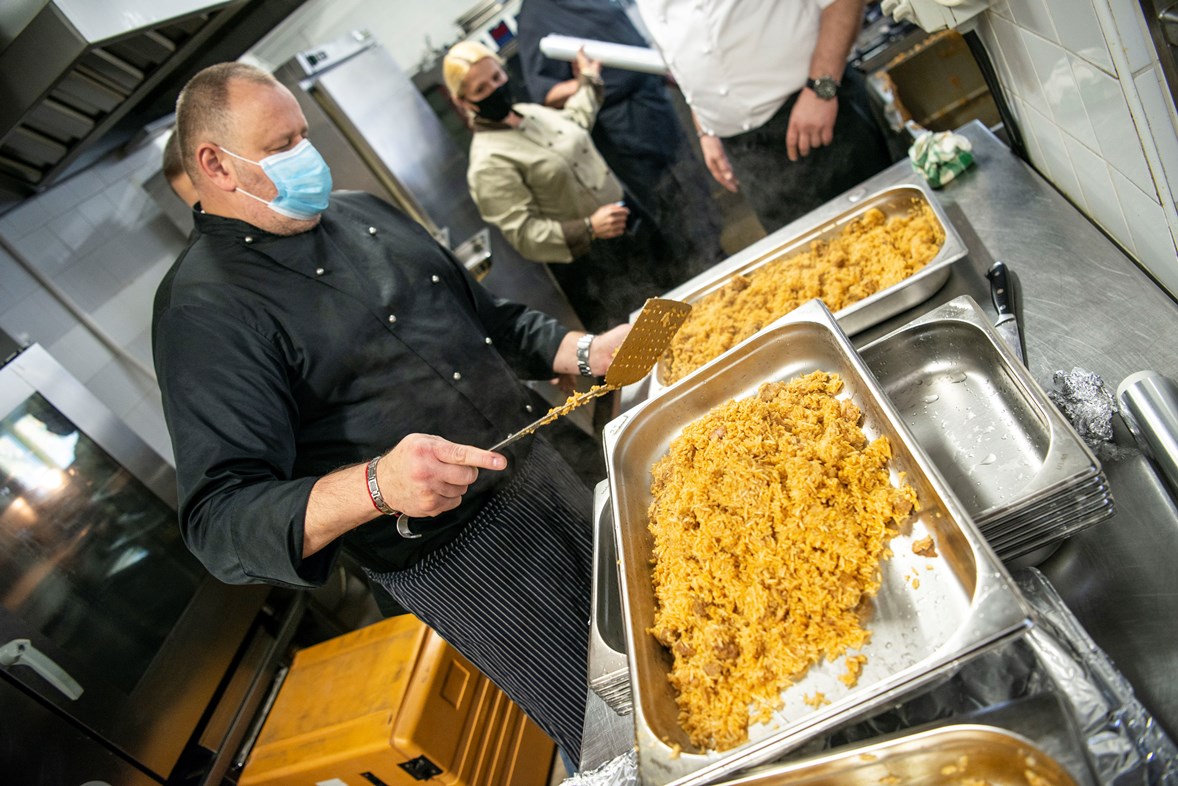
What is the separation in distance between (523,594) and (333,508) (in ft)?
2.34

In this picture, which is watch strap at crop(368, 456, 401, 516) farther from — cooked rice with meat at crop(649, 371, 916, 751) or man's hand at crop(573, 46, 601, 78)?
man's hand at crop(573, 46, 601, 78)

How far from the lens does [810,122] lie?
2.56 metres

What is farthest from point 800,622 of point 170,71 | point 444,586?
point 170,71

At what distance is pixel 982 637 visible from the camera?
916 mm

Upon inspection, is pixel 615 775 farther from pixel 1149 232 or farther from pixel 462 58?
pixel 462 58

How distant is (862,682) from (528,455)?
1.27 meters

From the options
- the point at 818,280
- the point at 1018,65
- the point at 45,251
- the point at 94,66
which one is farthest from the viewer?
the point at 45,251

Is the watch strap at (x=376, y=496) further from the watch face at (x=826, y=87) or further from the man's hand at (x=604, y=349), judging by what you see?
the watch face at (x=826, y=87)

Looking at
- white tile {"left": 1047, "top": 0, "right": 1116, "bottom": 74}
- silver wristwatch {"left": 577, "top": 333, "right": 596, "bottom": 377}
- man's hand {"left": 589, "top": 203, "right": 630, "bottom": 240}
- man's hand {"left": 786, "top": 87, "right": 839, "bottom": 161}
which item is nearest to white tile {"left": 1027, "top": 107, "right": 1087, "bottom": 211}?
white tile {"left": 1047, "top": 0, "right": 1116, "bottom": 74}

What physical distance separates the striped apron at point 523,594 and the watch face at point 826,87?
159cm

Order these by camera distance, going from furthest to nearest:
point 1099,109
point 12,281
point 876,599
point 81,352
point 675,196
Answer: point 675,196
point 81,352
point 12,281
point 1099,109
point 876,599

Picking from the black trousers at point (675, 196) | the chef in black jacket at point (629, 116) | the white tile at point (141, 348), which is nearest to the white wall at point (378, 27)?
the chef in black jacket at point (629, 116)

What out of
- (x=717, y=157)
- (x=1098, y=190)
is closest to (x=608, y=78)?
(x=717, y=157)

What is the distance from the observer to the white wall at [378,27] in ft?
16.1
